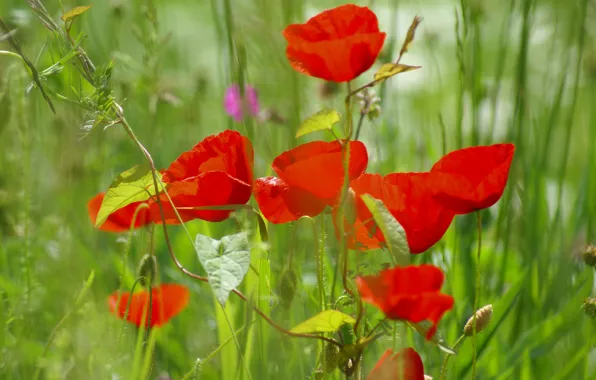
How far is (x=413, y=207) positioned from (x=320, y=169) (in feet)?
0.24

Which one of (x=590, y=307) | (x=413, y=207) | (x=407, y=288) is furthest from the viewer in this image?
(x=590, y=307)

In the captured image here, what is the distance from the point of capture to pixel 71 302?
690 mm

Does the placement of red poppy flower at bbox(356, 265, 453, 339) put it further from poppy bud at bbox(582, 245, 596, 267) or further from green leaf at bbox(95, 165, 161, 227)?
poppy bud at bbox(582, 245, 596, 267)

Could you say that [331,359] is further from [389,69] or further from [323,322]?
[389,69]

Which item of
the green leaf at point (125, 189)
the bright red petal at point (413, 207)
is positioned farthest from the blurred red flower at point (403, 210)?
the green leaf at point (125, 189)

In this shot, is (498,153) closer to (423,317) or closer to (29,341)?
(423,317)

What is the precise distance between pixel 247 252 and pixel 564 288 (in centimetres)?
63

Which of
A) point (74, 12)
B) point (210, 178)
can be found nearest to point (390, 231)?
point (210, 178)

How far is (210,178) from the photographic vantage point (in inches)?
25.3

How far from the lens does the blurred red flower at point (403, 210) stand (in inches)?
25.1

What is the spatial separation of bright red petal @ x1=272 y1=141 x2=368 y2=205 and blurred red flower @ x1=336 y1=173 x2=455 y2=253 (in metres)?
0.02

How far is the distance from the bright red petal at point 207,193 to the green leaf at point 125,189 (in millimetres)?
19

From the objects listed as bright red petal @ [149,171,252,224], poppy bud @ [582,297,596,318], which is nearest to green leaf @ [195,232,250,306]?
bright red petal @ [149,171,252,224]

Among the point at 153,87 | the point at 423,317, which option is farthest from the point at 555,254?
the point at 423,317
